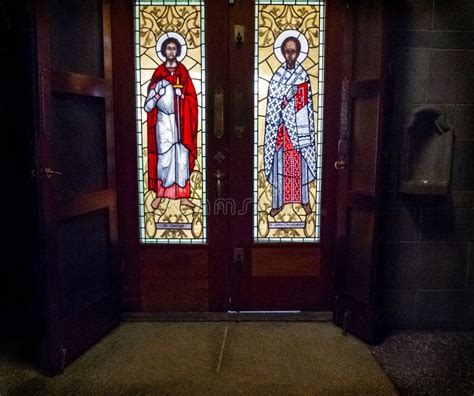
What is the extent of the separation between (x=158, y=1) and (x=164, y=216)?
4.59 ft

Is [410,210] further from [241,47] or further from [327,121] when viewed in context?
[241,47]

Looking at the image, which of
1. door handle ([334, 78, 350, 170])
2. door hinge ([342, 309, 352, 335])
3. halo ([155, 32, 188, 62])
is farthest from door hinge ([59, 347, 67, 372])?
door handle ([334, 78, 350, 170])

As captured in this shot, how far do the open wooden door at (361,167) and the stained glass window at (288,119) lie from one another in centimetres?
20

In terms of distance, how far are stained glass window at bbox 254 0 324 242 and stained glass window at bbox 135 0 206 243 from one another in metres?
0.39

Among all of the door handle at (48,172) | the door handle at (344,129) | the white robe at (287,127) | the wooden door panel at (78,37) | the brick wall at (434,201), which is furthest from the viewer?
the white robe at (287,127)

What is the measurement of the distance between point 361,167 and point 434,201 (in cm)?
52

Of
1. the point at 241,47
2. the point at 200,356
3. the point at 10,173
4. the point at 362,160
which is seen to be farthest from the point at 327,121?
the point at 10,173

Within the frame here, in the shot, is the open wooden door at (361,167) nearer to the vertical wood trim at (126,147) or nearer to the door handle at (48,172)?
the vertical wood trim at (126,147)

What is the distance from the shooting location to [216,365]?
2.53 meters

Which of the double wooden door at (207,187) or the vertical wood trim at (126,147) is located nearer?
the double wooden door at (207,187)

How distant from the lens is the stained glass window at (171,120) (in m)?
2.92

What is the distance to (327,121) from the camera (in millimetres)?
2994

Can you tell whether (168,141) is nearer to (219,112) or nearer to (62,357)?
(219,112)

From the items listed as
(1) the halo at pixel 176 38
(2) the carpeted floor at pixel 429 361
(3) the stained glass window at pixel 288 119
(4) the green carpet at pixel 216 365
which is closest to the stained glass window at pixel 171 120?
(1) the halo at pixel 176 38
